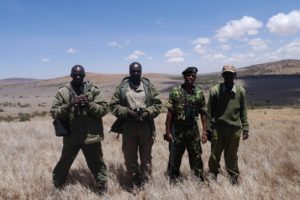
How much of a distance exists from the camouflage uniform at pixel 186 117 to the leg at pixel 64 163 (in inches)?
55.2

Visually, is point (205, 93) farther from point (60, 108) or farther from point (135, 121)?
point (60, 108)

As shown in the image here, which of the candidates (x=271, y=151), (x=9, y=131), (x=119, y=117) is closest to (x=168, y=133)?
Result: (x=119, y=117)

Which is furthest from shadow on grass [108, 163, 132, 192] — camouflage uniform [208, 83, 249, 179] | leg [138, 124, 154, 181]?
camouflage uniform [208, 83, 249, 179]

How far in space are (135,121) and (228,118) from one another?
1299 millimetres

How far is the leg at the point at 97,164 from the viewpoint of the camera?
5500mm

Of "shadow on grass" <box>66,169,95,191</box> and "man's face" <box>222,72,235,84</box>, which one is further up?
"man's face" <box>222,72,235,84</box>

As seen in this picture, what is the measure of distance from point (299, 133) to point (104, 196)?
20.7 feet

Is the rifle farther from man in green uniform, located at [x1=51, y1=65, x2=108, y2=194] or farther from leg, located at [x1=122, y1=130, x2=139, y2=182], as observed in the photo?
man in green uniform, located at [x1=51, y1=65, x2=108, y2=194]

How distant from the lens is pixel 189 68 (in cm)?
555

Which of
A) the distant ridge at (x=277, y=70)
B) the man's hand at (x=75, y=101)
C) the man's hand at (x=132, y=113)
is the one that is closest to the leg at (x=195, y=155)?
the man's hand at (x=132, y=113)

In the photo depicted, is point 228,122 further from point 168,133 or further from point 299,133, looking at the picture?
point 299,133

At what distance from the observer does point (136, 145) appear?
5727 millimetres

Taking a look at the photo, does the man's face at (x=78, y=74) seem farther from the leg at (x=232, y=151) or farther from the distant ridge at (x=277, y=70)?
the distant ridge at (x=277, y=70)

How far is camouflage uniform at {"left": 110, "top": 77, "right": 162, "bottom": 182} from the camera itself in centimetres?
556
